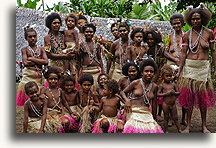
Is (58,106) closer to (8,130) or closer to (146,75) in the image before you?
(8,130)

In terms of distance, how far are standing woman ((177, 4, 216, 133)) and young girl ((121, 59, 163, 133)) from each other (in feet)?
1.20

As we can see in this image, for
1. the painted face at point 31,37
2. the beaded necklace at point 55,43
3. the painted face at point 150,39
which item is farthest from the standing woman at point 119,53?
the painted face at point 31,37

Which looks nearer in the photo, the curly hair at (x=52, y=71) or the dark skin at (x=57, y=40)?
the curly hair at (x=52, y=71)

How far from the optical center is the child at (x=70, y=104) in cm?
334

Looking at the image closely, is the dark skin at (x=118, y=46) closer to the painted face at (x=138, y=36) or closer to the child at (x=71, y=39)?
the painted face at (x=138, y=36)

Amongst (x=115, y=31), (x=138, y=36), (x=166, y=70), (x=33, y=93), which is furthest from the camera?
(x=115, y=31)

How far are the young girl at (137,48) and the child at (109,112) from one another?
487mm

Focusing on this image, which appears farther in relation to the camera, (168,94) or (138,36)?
(138,36)

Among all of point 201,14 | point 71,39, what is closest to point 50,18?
point 71,39

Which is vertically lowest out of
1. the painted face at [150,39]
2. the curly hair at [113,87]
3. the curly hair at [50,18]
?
the curly hair at [113,87]

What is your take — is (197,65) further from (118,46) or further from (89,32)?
(89,32)

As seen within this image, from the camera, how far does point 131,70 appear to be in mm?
3391

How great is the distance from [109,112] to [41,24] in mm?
1167

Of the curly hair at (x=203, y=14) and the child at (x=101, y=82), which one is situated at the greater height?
the curly hair at (x=203, y=14)
